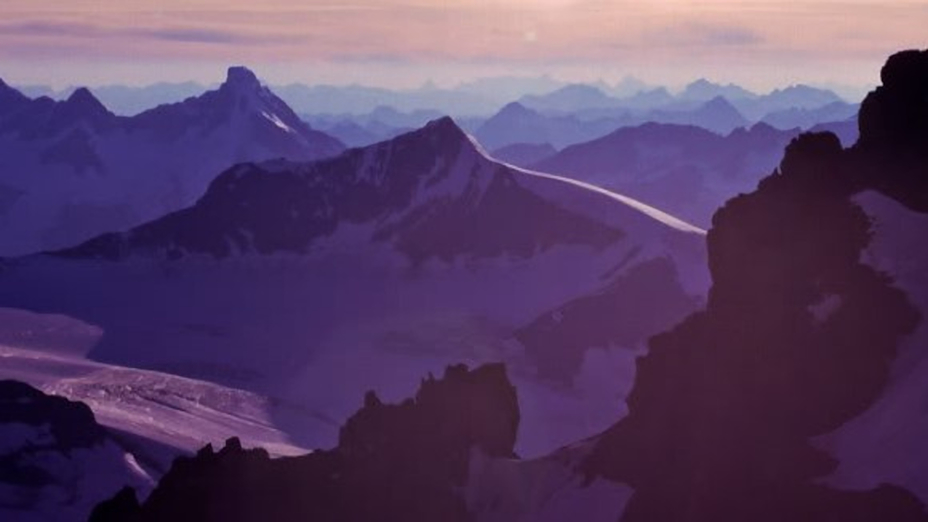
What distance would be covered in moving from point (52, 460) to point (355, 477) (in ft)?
268

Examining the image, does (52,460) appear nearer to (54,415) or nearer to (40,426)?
(40,426)

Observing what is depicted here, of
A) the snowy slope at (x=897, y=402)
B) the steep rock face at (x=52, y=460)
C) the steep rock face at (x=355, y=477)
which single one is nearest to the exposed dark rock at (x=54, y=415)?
the steep rock face at (x=52, y=460)

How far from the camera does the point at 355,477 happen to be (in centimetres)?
9212

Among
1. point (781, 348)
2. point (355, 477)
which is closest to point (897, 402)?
point (781, 348)

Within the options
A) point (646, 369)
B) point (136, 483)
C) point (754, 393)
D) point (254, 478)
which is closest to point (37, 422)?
point (136, 483)

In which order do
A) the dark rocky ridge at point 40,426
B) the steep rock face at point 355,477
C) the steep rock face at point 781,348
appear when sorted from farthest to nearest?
the dark rocky ridge at point 40,426
the steep rock face at point 355,477
the steep rock face at point 781,348

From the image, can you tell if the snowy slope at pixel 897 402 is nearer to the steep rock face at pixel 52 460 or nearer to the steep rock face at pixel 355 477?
the steep rock face at pixel 355 477

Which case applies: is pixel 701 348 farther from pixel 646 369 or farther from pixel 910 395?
pixel 910 395

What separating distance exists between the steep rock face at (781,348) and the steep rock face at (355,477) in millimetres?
12521

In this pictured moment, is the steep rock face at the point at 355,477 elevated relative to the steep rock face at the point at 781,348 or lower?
lower

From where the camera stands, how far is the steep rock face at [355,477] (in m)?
88.6

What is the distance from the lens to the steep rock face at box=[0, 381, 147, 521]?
15400 cm

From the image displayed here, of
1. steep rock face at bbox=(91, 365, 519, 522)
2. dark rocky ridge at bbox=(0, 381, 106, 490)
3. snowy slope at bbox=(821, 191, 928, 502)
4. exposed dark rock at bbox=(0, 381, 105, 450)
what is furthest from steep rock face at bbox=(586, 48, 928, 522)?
exposed dark rock at bbox=(0, 381, 105, 450)

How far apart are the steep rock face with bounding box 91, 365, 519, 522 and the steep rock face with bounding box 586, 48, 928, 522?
41.1ft
